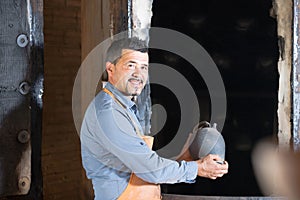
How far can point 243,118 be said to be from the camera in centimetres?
555

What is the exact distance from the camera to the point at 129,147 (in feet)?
7.23

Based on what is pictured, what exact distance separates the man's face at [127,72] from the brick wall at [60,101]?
314 cm

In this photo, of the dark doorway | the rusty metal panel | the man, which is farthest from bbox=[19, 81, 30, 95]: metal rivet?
the dark doorway

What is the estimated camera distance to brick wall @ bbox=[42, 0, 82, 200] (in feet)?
17.5

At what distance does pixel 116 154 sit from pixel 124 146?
57 millimetres

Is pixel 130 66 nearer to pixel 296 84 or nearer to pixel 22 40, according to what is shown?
pixel 22 40

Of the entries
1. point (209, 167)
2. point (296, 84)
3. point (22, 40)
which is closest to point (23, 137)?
point (22, 40)

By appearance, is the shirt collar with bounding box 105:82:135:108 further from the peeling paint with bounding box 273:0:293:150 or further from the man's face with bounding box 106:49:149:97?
the peeling paint with bounding box 273:0:293:150

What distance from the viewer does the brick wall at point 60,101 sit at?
532 cm

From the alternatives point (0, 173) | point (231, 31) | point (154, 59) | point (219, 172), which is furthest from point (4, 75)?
point (231, 31)

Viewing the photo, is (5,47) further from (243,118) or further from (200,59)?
(243,118)

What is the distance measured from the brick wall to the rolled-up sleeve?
3.23m

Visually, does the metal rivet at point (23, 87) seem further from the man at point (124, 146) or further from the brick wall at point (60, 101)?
the brick wall at point (60, 101)

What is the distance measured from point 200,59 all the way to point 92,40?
6.54 feet
